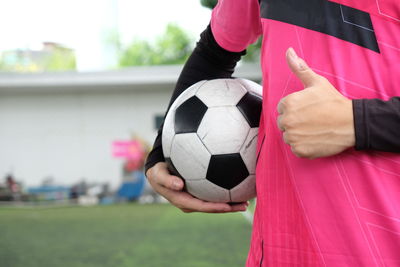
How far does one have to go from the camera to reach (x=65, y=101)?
50.2 ft

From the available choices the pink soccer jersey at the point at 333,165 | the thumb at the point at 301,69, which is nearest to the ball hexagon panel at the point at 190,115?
the pink soccer jersey at the point at 333,165

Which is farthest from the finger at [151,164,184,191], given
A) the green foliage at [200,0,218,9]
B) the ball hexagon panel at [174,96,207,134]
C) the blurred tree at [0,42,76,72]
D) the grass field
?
the blurred tree at [0,42,76,72]

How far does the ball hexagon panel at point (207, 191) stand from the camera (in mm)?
1262

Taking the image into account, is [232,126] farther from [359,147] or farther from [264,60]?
[359,147]

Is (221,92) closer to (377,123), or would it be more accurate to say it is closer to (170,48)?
(377,123)

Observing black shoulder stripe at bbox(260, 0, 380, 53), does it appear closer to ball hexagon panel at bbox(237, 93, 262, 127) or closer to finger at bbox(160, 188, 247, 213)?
ball hexagon panel at bbox(237, 93, 262, 127)

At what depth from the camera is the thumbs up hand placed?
80cm

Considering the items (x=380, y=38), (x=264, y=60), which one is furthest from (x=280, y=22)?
(x=380, y=38)

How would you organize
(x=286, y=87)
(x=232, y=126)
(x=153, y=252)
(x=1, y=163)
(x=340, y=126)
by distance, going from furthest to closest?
(x=1, y=163) < (x=153, y=252) < (x=232, y=126) < (x=286, y=87) < (x=340, y=126)

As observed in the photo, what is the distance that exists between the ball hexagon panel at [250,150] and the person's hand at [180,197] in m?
0.14

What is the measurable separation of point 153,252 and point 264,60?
4.68m

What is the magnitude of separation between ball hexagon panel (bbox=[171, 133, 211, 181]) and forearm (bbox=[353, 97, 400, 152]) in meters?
0.51

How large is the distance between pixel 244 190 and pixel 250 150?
4.8 inches

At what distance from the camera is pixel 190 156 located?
4.20 ft
